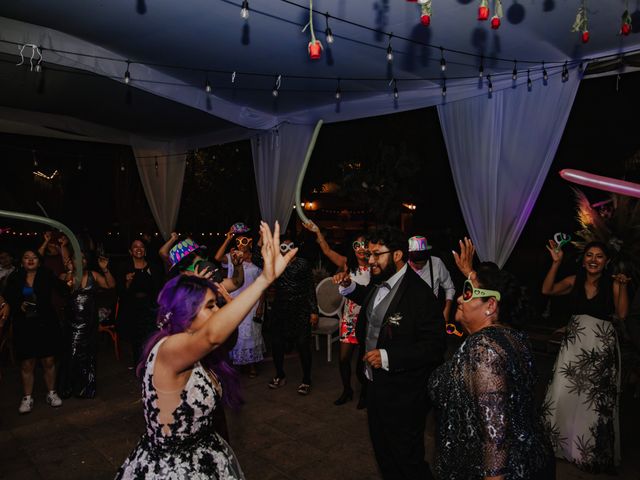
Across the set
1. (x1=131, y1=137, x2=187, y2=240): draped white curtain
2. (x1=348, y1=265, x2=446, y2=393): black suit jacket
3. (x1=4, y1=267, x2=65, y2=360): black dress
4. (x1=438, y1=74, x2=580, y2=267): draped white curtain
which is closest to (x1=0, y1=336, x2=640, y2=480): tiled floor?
(x1=4, y1=267, x2=65, y2=360): black dress

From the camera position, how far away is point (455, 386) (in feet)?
6.22

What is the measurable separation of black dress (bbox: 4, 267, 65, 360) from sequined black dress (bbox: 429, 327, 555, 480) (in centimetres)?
411

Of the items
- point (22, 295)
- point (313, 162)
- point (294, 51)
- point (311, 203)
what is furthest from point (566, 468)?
point (311, 203)

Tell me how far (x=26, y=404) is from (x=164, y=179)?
584 cm

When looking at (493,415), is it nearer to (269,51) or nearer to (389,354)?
(389,354)

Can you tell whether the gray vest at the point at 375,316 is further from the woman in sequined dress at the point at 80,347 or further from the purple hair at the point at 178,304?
the woman in sequined dress at the point at 80,347

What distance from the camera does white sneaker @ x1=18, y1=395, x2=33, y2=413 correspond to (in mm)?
4523

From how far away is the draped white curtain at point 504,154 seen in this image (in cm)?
487

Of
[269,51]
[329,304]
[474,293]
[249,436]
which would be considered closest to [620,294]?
[474,293]

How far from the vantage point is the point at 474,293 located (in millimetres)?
1994

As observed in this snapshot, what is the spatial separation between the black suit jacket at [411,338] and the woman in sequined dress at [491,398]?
1.85 ft

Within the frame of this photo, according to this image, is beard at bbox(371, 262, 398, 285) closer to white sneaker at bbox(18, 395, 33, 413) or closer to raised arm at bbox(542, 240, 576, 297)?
raised arm at bbox(542, 240, 576, 297)

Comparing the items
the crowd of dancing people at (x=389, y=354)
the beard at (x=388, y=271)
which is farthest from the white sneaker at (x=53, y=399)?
the beard at (x=388, y=271)

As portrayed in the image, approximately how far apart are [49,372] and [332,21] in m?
4.46
